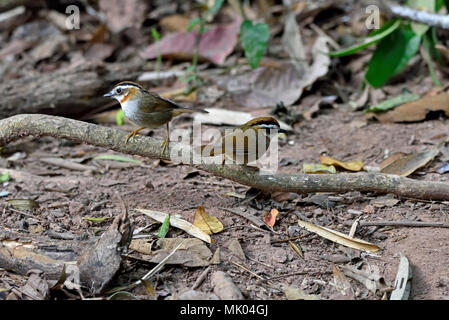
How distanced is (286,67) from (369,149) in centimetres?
211

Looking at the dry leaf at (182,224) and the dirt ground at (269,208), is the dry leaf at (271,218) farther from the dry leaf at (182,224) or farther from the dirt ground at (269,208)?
the dry leaf at (182,224)

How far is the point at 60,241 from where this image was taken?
3.53 meters

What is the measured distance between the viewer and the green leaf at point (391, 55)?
20.1ft

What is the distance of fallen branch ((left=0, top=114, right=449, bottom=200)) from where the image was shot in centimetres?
396

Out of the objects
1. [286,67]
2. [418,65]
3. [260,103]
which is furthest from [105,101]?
[418,65]

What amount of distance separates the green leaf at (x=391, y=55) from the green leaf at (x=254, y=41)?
1.35 meters

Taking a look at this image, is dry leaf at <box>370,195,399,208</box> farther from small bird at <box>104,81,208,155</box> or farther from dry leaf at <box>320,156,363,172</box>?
small bird at <box>104,81,208,155</box>

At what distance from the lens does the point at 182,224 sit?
150 inches

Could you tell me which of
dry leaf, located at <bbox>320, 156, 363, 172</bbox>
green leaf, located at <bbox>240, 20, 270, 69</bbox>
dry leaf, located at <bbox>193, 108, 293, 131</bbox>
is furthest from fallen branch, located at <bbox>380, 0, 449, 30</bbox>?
dry leaf, located at <bbox>320, 156, 363, 172</bbox>

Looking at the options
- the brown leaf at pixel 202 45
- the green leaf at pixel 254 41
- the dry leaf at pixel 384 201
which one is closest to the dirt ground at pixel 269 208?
the dry leaf at pixel 384 201

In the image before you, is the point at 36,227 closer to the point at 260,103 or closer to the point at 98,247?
the point at 98,247

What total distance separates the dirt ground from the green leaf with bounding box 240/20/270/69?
116 centimetres

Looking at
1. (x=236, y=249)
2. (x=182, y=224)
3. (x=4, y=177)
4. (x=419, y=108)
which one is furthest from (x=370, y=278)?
(x=4, y=177)

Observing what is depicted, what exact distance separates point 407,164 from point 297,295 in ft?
6.84
